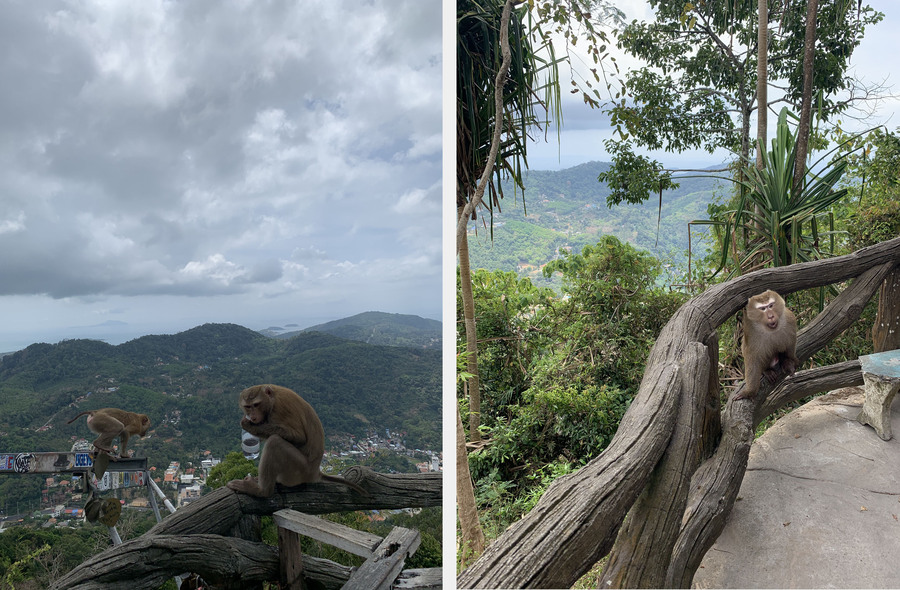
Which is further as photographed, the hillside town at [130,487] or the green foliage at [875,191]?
the green foliage at [875,191]

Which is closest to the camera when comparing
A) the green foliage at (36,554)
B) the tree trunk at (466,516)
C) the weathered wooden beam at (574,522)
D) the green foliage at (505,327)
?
the weathered wooden beam at (574,522)

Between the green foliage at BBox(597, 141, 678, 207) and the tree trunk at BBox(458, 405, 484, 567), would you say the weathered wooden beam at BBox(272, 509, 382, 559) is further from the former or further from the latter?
the green foliage at BBox(597, 141, 678, 207)

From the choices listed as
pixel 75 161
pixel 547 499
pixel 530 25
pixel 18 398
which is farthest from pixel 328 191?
pixel 547 499

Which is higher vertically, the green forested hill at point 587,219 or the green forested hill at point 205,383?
the green forested hill at point 587,219

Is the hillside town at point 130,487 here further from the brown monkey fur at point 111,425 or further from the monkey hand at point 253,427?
the monkey hand at point 253,427

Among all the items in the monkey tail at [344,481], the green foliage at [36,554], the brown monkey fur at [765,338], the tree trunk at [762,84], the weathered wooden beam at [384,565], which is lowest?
the green foliage at [36,554]

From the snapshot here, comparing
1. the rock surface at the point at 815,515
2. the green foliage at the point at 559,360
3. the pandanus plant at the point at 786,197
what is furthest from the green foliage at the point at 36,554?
the pandanus plant at the point at 786,197

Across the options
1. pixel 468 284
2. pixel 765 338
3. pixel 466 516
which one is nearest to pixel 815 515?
pixel 765 338
